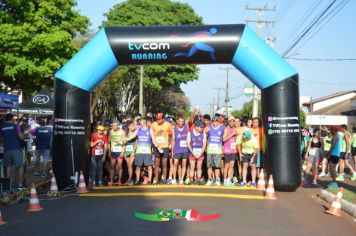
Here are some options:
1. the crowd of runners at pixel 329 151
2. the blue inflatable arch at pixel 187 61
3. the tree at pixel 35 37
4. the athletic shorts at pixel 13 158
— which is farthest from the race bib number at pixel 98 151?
the tree at pixel 35 37

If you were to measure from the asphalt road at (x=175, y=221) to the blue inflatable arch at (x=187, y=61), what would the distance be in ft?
3.45

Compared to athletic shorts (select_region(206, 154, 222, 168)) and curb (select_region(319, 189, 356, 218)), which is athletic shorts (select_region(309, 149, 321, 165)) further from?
athletic shorts (select_region(206, 154, 222, 168))

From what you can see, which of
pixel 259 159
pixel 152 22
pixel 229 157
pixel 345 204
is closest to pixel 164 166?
pixel 229 157

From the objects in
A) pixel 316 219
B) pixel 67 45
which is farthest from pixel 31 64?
pixel 316 219

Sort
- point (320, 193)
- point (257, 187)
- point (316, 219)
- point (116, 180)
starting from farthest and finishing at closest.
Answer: point (116, 180) < point (257, 187) < point (320, 193) < point (316, 219)

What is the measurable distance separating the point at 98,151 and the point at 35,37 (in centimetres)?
1305

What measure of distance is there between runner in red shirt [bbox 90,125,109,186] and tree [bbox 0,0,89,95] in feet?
40.6

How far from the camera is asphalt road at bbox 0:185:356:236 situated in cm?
680

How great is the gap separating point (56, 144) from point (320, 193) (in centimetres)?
652

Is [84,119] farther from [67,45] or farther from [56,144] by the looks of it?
[67,45]

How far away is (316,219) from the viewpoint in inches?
311

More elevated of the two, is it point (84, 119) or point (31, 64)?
point (31, 64)

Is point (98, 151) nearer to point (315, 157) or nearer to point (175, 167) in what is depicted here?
point (175, 167)

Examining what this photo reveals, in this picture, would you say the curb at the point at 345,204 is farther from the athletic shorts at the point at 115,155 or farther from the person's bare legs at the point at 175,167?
the athletic shorts at the point at 115,155
